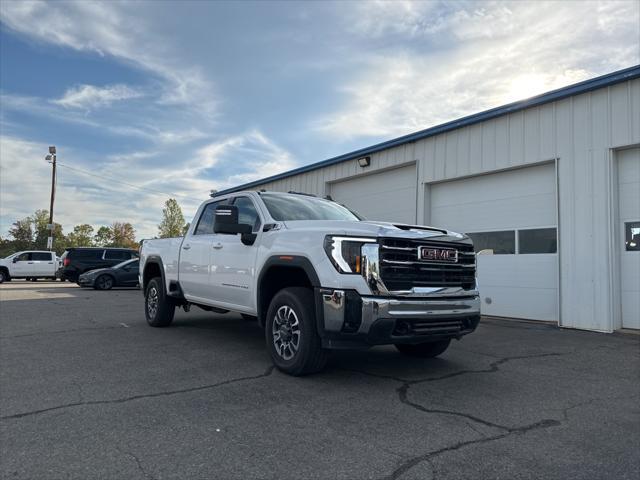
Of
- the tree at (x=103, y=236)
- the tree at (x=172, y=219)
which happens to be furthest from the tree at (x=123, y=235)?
the tree at (x=172, y=219)

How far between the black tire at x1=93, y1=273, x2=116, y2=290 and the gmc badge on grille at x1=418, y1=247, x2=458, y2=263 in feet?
59.5

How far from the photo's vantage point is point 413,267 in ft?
14.8

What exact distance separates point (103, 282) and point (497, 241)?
1607 centimetres

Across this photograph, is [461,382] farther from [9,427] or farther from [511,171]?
[511,171]

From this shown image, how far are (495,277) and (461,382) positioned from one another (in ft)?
20.1

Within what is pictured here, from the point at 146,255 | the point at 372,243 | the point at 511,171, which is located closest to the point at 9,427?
the point at 372,243

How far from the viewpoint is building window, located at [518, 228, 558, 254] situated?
942cm

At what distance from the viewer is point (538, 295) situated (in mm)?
9602

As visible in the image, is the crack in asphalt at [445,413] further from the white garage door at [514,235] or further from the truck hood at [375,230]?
the white garage door at [514,235]

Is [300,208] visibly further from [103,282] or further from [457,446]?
[103,282]

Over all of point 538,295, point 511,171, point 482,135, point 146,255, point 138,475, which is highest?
point 482,135

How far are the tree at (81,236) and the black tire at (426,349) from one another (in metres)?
84.7

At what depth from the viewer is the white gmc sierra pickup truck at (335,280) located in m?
4.25

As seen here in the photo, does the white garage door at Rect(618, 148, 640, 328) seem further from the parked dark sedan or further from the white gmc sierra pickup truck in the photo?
the parked dark sedan
